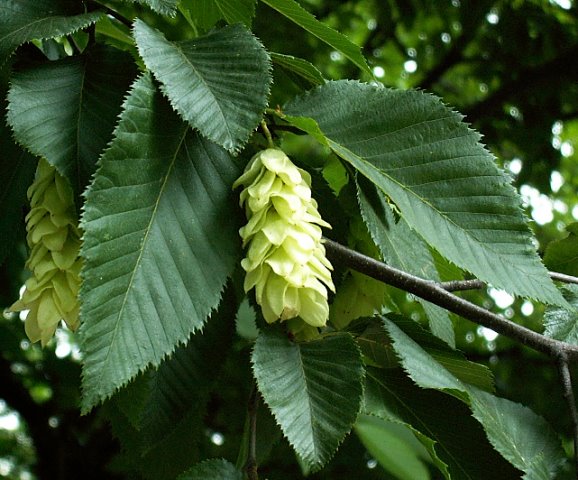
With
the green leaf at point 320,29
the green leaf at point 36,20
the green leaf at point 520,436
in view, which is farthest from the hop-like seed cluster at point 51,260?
the green leaf at point 520,436

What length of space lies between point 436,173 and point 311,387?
0.38m

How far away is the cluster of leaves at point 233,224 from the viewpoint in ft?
3.01

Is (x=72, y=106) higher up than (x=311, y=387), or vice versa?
(x=72, y=106)

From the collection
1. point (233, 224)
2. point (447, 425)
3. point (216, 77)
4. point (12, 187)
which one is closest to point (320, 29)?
point (216, 77)

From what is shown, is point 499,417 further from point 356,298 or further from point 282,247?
point 282,247

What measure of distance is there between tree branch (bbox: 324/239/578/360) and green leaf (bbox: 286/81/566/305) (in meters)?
0.08

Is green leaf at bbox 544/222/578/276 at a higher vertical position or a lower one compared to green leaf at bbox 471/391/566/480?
higher

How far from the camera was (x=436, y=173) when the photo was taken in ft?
3.65

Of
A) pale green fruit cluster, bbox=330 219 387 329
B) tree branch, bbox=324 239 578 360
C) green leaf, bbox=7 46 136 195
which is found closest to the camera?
green leaf, bbox=7 46 136 195

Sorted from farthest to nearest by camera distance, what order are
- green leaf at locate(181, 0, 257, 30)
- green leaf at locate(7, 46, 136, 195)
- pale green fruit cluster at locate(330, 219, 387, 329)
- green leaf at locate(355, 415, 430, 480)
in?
green leaf at locate(181, 0, 257, 30), pale green fruit cluster at locate(330, 219, 387, 329), green leaf at locate(7, 46, 136, 195), green leaf at locate(355, 415, 430, 480)

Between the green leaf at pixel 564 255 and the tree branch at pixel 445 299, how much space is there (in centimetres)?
26

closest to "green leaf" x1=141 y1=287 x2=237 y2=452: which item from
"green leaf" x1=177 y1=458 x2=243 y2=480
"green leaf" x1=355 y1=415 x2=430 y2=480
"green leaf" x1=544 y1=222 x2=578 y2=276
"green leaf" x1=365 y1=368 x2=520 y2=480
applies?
"green leaf" x1=177 y1=458 x2=243 y2=480

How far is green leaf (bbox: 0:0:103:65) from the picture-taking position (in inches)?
39.7

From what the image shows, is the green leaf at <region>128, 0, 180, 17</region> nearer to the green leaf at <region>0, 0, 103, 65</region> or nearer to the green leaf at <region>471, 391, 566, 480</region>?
the green leaf at <region>0, 0, 103, 65</region>
